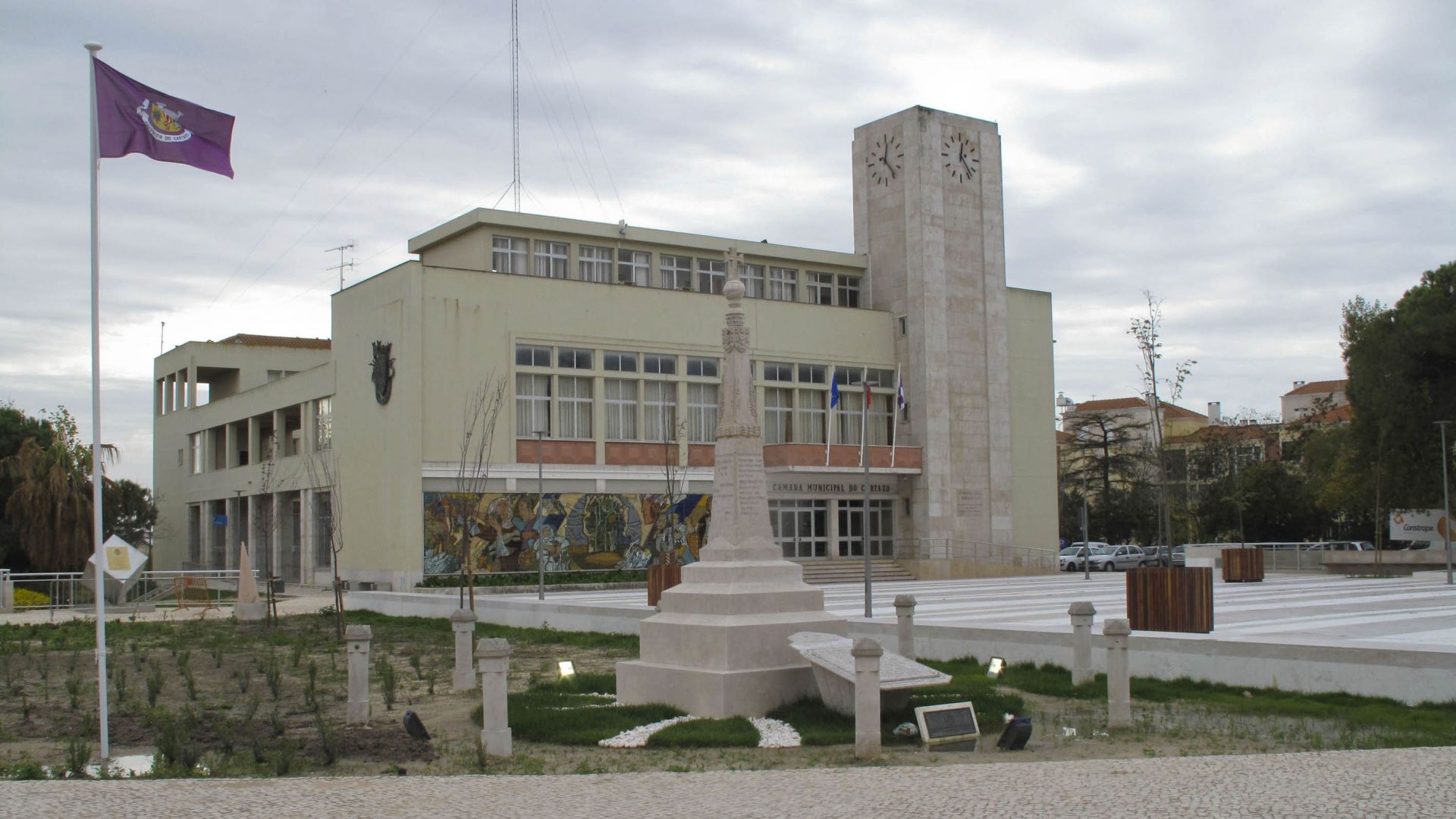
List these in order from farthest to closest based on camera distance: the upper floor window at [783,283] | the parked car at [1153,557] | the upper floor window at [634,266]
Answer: the parked car at [1153,557], the upper floor window at [783,283], the upper floor window at [634,266]

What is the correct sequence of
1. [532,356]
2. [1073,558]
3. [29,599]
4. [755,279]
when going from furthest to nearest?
1. [1073,558]
2. [755,279]
3. [532,356]
4. [29,599]

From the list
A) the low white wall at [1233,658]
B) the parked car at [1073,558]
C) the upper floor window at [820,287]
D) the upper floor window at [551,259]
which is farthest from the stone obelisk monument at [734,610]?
the parked car at [1073,558]

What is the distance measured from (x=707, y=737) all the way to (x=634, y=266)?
3791cm

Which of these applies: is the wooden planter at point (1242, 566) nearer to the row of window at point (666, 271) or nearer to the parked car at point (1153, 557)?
the parked car at point (1153, 557)

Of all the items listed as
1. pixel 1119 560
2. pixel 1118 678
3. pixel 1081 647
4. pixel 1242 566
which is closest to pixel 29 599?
pixel 1081 647

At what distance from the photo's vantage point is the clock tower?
50.4 m

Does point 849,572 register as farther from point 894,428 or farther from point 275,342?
point 275,342

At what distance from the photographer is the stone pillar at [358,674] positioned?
13477 mm

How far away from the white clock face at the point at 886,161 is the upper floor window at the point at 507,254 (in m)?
14.7

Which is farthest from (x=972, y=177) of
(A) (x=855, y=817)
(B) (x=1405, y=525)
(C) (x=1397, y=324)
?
(A) (x=855, y=817)

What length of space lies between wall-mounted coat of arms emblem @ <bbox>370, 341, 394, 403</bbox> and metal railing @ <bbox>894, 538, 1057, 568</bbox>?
67.5ft

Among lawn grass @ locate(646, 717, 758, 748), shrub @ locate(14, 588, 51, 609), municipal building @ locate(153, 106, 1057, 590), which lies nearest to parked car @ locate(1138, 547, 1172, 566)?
municipal building @ locate(153, 106, 1057, 590)

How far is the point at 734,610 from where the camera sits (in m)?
13.7

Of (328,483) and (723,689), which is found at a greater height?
(328,483)
